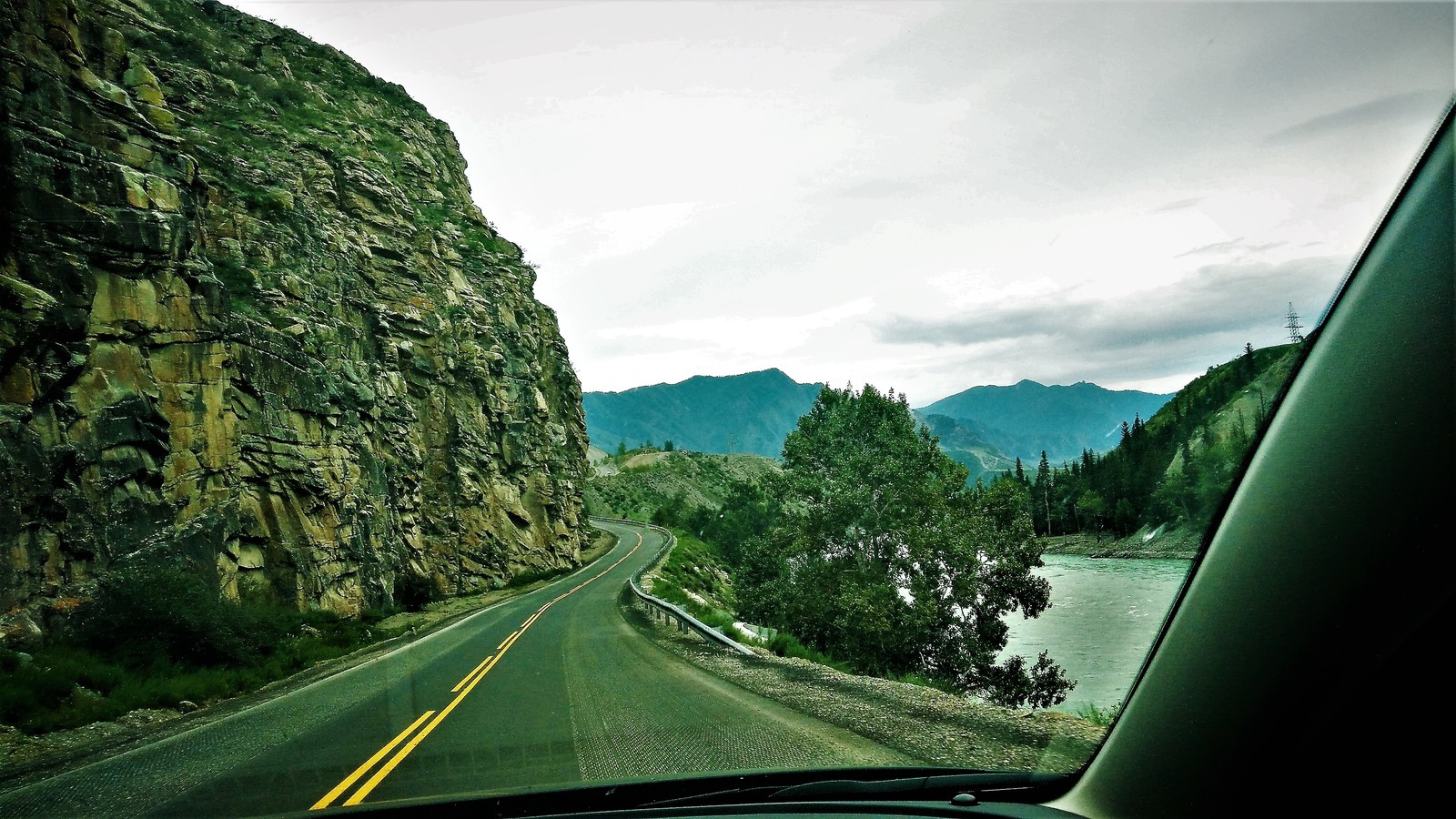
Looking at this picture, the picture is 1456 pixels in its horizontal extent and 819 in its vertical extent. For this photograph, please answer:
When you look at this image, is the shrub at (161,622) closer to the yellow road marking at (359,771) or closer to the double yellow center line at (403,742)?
the double yellow center line at (403,742)

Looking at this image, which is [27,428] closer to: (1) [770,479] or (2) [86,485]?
(2) [86,485]

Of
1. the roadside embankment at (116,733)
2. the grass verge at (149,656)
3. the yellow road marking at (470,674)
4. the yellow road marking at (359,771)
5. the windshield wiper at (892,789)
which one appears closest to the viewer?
the windshield wiper at (892,789)

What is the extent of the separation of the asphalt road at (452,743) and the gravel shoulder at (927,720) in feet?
1.16

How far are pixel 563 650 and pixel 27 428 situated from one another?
424 inches

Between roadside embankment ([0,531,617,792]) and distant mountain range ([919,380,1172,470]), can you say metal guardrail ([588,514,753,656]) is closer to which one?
roadside embankment ([0,531,617,792])

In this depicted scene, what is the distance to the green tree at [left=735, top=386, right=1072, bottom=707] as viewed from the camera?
2130cm

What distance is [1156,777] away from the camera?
2.42 metres

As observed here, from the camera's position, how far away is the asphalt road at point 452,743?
19.6 ft

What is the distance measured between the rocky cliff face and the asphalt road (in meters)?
7.46

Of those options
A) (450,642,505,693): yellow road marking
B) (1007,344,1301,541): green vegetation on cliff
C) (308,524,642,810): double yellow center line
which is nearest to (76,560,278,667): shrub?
(450,642,505,693): yellow road marking

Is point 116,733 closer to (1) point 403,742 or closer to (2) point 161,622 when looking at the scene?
(2) point 161,622

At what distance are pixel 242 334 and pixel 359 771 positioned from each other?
20512 millimetres

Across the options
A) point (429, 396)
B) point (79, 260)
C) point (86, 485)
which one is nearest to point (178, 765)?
point (86, 485)

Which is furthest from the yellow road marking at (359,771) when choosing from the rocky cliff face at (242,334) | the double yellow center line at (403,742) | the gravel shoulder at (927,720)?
the rocky cliff face at (242,334)
